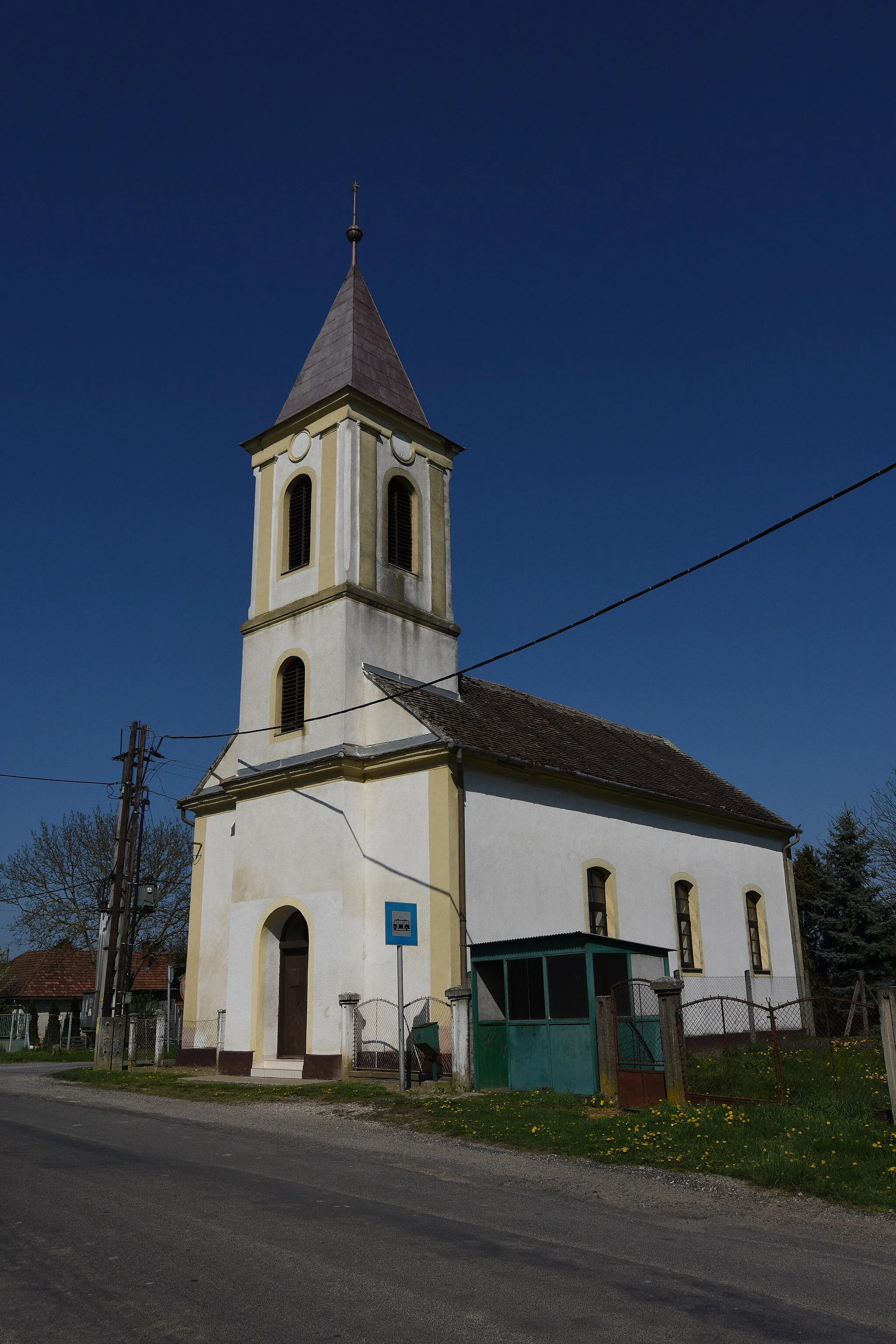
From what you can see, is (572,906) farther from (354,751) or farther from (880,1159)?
(880,1159)

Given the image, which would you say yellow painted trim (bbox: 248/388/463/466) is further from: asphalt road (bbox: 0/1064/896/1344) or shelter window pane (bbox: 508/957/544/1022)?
asphalt road (bbox: 0/1064/896/1344)

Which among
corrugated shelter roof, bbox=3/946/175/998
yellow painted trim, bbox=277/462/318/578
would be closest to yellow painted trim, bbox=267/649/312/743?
yellow painted trim, bbox=277/462/318/578

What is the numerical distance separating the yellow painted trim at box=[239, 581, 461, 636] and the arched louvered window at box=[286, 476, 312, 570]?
43.1 inches

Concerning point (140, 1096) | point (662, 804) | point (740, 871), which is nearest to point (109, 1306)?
point (140, 1096)

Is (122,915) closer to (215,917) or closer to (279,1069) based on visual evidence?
(215,917)

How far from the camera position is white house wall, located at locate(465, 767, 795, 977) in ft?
66.4

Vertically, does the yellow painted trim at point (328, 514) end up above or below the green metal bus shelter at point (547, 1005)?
above

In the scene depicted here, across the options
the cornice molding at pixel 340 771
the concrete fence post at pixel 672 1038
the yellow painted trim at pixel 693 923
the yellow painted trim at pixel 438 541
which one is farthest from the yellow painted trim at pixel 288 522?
the concrete fence post at pixel 672 1038

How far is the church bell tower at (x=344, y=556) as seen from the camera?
22.4 meters

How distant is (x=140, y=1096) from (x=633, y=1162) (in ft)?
32.4

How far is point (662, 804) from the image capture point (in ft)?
83.8

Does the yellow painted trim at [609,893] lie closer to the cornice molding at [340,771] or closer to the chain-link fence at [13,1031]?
the cornice molding at [340,771]

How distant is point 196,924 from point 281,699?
5.95 metres

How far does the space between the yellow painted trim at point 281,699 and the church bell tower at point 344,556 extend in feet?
0.10
